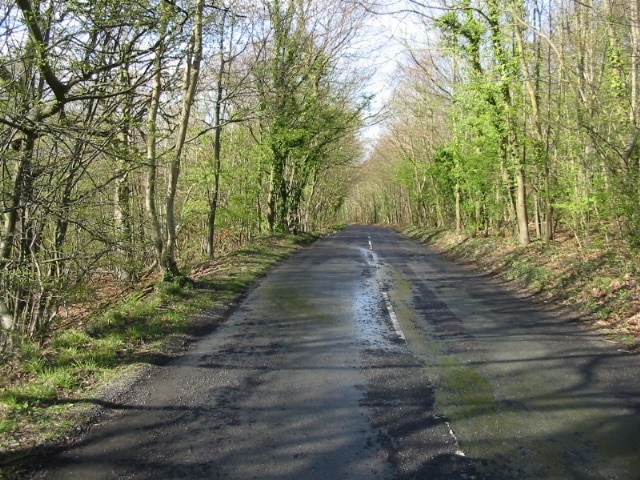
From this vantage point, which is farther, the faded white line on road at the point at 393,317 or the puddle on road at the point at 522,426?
the faded white line on road at the point at 393,317

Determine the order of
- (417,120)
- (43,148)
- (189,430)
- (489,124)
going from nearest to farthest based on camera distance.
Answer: (189,430) < (43,148) < (489,124) < (417,120)

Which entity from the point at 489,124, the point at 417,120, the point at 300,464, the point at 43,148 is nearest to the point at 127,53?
the point at 43,148

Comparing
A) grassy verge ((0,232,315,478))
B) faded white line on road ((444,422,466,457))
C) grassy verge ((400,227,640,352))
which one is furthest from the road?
grassy verge ((400,227,640,352))

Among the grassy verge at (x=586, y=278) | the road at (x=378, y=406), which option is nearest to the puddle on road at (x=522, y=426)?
the road at (x=378, y=406)

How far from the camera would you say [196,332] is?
8.91m

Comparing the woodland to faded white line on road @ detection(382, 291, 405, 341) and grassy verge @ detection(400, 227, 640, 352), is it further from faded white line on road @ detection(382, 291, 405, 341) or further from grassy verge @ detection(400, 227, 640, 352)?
faded white line on road @ detection(382, 291, 405, 341)

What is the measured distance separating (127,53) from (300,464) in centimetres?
644

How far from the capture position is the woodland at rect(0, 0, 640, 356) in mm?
7355

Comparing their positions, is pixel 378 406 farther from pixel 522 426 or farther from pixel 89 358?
pixel 89 358

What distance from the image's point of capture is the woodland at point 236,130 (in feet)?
24.1

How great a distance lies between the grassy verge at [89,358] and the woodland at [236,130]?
49cm

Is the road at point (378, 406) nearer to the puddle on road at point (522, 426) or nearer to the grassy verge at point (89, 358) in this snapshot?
the puddle on road at point (522, 426)

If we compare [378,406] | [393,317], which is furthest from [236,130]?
[378,406]

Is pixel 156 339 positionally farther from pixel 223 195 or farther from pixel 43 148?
pixel 223 195
